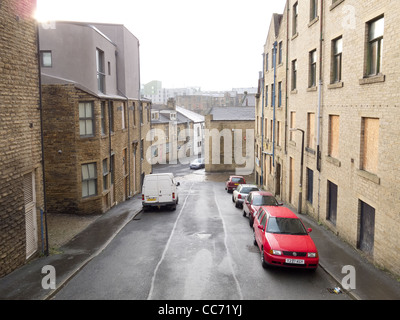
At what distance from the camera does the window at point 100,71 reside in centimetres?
2211

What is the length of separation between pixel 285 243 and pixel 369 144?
442cm

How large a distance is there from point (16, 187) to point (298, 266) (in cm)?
824

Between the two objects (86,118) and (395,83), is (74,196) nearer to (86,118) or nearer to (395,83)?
(86,118)

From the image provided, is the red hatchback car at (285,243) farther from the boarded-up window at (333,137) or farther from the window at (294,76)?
the window at (294,76)

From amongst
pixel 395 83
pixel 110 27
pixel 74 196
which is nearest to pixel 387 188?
pixel 395 83

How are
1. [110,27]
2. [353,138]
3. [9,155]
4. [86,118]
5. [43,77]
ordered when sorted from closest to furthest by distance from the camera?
[9,155] < [353,138] < [43,77] < [86,118] < [110,27]

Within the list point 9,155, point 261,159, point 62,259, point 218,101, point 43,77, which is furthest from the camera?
point 218,101

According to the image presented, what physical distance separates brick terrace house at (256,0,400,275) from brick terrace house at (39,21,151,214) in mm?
10832

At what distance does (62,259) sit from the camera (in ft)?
39.9

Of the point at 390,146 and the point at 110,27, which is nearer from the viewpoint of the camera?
→ the point at 390,146

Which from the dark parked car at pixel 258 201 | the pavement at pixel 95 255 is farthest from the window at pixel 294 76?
the pavement at pixel 95 255

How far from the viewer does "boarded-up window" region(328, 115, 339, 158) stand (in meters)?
15.4

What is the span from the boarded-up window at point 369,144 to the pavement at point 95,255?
297 cm

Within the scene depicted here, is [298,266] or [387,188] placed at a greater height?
Answer: [387,188]
